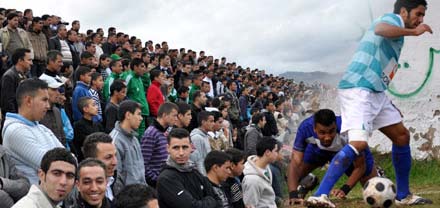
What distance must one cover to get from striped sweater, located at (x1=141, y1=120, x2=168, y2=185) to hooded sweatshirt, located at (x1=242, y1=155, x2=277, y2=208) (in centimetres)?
90

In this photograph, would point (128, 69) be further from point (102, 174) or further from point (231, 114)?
point (102, 174)

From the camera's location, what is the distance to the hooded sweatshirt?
6523 mm

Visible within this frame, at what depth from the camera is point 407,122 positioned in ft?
24.9

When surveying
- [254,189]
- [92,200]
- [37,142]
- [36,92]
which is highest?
[36,92]

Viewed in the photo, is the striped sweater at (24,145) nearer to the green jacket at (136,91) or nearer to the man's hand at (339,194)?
the man's hand at (339,194)

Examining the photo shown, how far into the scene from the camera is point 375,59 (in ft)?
16.6

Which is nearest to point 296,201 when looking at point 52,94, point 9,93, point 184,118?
point 184,118

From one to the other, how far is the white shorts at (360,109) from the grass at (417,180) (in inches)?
35.7

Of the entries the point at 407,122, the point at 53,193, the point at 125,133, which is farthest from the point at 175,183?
the point at 407,122

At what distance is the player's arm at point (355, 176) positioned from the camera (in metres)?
5.75

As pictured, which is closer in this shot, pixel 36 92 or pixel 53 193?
pixel 53 193

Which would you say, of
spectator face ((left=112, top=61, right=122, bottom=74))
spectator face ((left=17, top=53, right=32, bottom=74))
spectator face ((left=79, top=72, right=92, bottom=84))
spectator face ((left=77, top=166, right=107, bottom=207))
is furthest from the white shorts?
spectator face ((left=112, top=61, right=122, bottom=74))

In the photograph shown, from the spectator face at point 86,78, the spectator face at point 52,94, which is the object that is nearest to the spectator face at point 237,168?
the spectator face at point 52,94

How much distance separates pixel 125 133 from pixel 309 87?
1849 mm
